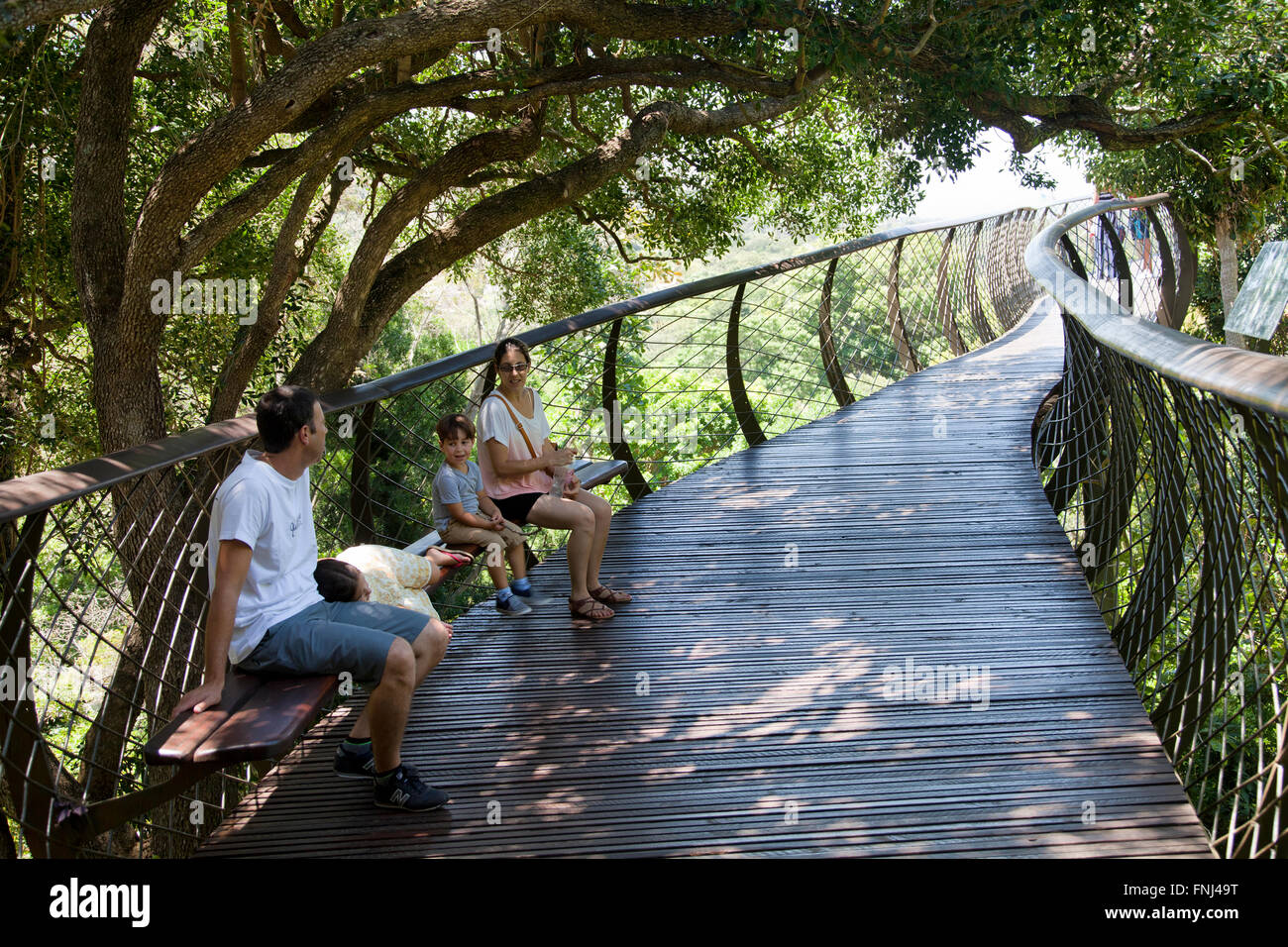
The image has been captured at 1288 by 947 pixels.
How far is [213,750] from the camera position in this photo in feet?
7.80

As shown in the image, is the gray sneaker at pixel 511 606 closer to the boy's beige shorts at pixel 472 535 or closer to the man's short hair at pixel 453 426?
the boy's beige shorts at pixel 472 535

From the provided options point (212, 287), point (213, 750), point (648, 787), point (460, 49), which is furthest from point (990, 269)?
point (213, 750)

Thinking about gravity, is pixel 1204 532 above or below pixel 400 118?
below

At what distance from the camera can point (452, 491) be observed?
4.18 metres

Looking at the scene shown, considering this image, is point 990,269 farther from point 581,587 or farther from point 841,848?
point 841,848

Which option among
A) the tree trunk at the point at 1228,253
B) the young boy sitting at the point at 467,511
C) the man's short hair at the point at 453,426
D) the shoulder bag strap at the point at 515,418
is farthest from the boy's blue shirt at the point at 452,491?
the tree trunk at the point at 1228,253

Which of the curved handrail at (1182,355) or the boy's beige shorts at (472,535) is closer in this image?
the curved handrail at (1182,355)

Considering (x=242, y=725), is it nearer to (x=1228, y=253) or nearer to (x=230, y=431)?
(x=230, y=431)

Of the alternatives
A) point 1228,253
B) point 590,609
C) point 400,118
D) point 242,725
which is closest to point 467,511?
point 590,609

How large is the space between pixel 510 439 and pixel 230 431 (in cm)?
124

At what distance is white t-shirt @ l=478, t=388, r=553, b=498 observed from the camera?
13.8 feet

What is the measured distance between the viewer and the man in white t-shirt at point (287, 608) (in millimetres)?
2742

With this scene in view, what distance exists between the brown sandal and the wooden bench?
1423 millimetres
